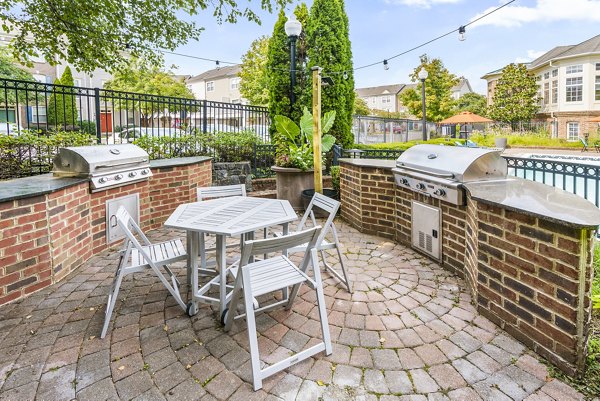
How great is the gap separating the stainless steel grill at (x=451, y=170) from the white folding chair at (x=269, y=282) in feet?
5.64

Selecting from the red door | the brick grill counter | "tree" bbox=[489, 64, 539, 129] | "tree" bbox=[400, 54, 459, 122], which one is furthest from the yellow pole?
"tree" bbox=[489, 64, 539, 129]

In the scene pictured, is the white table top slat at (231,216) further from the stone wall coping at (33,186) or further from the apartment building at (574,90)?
the apartment building at (574,90)

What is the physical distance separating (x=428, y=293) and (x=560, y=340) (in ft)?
3.72

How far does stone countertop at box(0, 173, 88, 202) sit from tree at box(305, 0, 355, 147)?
5.80 m

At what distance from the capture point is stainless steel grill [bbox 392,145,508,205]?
3359 mm

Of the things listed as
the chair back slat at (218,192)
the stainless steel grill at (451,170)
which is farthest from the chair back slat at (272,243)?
the chair back slat at (218,192)

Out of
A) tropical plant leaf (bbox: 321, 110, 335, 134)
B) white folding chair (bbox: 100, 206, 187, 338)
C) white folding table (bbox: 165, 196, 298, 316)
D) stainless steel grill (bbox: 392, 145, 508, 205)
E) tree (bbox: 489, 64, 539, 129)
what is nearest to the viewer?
white folding chair (bbox: 100, 206, 187, 338)

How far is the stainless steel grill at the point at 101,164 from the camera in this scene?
414 cm

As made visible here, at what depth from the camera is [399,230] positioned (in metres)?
4.62

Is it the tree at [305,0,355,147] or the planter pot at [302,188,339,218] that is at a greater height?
the tree at [305,0,355,147]

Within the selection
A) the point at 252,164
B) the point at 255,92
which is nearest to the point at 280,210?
the point at 252,164

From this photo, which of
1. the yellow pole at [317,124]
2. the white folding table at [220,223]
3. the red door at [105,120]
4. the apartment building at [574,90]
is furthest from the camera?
the apartment building at [574,90]

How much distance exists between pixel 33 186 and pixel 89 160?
0.73 m

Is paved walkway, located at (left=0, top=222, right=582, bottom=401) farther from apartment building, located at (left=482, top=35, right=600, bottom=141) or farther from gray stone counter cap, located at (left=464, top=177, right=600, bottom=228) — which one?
apartment building, located at (left=482, top=35, right=600, bottom=141)
